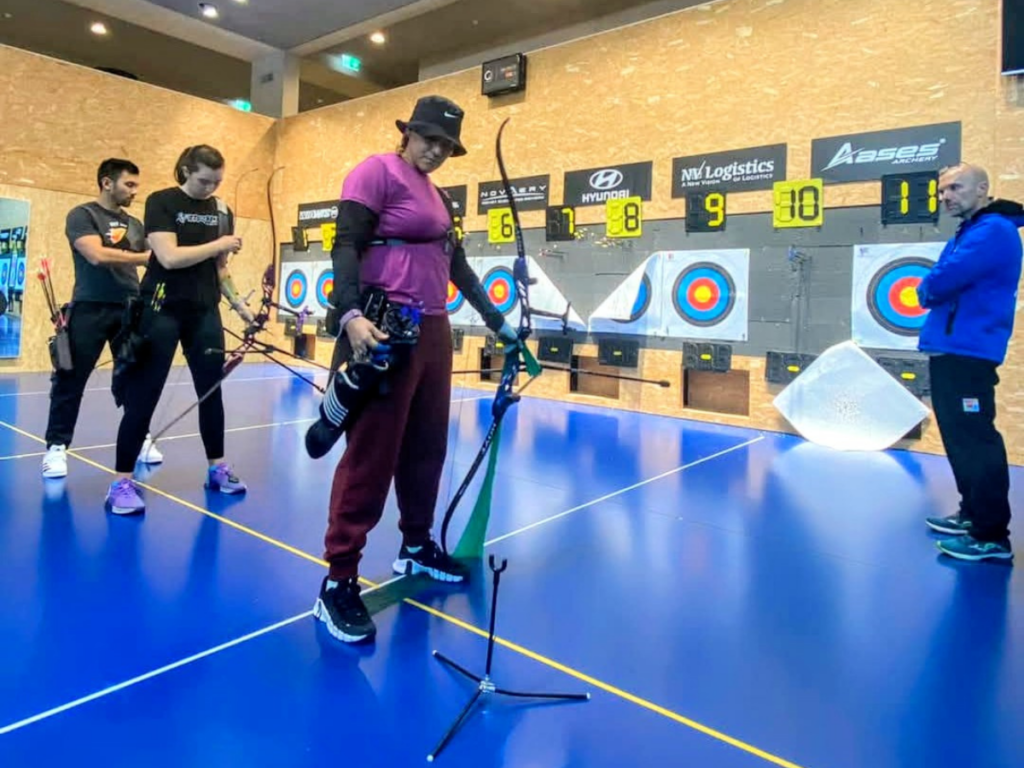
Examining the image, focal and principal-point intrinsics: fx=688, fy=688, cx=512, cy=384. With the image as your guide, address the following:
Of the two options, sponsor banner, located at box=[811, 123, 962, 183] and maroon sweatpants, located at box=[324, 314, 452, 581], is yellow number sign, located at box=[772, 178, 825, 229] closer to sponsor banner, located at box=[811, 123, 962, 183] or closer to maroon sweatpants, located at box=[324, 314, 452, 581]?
sponsor banner, located at box=[811, 123, 962, 183]

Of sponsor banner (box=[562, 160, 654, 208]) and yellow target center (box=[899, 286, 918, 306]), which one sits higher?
sponsor banner (box=[562, 160, 654, 208])

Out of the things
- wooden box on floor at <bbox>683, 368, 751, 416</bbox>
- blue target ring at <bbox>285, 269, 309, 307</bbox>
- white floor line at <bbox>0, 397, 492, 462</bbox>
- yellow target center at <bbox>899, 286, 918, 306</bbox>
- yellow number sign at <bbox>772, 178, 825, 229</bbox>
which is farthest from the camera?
blue target ring at <bbox>285, 269, 309, 307</bbox>

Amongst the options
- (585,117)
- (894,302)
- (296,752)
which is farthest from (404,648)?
(585,117)

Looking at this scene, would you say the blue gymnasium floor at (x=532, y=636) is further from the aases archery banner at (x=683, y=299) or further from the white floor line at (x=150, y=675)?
the aases archery banner at (x=683, y=299)

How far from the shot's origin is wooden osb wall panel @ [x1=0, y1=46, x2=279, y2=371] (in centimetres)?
573

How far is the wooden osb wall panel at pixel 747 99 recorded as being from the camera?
142 inches

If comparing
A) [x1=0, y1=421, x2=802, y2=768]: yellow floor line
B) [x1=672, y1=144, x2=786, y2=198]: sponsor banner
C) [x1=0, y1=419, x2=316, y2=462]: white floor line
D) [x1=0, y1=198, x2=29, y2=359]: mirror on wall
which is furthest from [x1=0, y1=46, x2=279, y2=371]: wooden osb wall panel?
[x1=0, y1=421, x2=802, y2=768]: yellow floor line

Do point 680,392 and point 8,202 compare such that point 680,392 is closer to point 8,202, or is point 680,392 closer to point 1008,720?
point 1008,720

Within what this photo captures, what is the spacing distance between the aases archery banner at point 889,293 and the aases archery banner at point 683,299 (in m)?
0.65

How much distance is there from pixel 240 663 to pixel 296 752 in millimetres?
295

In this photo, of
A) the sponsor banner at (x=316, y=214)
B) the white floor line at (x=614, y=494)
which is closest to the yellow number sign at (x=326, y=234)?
the sponsor banner at (x=316, y=214)

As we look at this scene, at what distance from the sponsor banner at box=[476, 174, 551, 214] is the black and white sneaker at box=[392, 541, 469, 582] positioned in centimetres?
386

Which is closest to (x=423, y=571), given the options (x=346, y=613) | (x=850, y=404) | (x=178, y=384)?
(x=346, y=613)

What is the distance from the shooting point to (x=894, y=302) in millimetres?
3816
